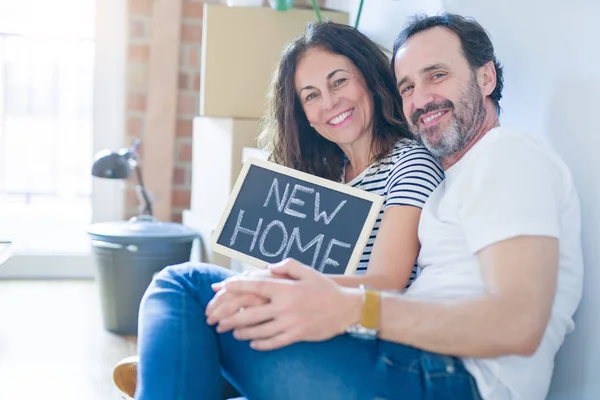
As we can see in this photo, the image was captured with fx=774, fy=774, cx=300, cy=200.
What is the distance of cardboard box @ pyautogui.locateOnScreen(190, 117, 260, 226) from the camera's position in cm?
251

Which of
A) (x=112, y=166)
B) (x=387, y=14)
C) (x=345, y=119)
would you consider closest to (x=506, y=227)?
(x=345, y=119)

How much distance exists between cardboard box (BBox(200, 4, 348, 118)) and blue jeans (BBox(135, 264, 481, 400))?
1.50m

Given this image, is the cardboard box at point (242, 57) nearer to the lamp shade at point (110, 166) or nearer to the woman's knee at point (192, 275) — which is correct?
the lamp shade at point (110, 166)

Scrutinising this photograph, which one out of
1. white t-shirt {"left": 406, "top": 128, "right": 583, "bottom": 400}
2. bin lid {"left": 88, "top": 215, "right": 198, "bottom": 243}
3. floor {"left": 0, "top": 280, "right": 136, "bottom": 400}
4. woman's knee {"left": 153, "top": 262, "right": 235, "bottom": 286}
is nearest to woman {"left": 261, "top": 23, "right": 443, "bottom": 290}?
white t-shirt {"left": 406, "top": 128, "right": 583, "bottom": 400}

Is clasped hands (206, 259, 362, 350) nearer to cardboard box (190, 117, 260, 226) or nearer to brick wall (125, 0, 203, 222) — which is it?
cardboard box (190, 117, 260, 226)

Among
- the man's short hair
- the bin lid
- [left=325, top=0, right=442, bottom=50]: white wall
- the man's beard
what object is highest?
[left=325, top=0, right=442, bottom=50]: white wall

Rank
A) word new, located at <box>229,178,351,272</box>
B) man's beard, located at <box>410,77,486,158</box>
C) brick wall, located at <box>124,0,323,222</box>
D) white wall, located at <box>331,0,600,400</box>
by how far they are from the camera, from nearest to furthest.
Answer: white wall, located at <box>331,0,600,400</box>
man's beard, located at <box>410,77,486,158</box>
word new, located at <box>229,178,351,272</box>
brick wall, located at <box>124,0,323,222</box>

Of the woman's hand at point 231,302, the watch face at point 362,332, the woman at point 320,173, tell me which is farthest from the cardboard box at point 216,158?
the watch face at point 362,332

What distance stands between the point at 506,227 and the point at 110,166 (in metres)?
2.08

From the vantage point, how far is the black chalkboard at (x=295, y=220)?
1377 mm

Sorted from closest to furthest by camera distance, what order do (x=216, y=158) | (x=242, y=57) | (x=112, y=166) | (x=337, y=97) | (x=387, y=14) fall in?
(x=337, y=97) < (x=387, y=14) < (x=242, y=57) < (x=216, y=158) < (x=112, y=166)

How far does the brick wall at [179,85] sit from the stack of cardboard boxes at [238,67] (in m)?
0.89

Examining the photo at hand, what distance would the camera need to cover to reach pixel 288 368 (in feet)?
3.46

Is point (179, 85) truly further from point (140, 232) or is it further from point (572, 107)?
point (572, 107)
